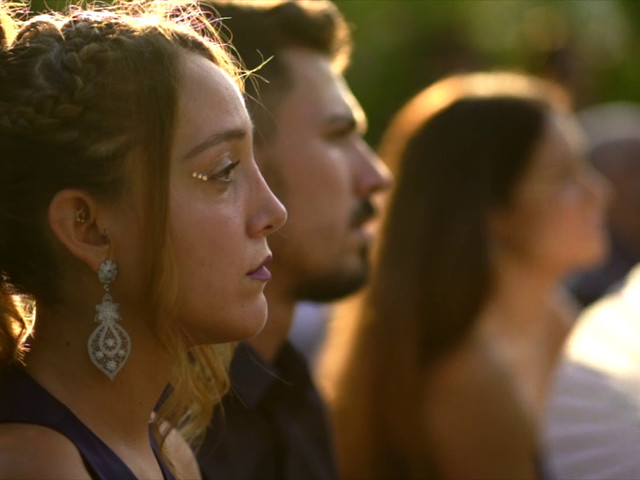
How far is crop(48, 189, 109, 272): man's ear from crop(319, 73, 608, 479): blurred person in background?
206 cm

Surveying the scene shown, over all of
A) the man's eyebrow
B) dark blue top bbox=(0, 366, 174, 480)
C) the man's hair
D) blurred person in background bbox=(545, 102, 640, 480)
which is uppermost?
the man's eyebrow

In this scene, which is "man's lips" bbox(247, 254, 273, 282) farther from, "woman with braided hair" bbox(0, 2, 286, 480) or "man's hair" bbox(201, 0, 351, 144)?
"man's hair" bbox(201, 0, 351, 144)

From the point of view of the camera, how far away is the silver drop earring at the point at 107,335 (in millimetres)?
1986

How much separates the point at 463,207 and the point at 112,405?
225 centimetres

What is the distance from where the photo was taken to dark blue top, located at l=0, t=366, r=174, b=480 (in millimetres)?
1926

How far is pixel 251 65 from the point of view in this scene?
324cm

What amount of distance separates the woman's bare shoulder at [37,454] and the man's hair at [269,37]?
4.81 feet

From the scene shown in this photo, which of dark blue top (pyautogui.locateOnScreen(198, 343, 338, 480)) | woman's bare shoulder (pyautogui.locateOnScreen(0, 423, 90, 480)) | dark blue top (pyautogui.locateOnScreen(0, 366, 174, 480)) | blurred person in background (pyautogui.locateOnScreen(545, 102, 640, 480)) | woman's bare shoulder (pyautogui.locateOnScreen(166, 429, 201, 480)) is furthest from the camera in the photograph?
dark blue top (pyautogui.locateOnScreen(198, 343, 338, 480))

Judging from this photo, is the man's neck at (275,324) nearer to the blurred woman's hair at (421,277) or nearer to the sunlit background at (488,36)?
the blurred woman's hair at (421,277)

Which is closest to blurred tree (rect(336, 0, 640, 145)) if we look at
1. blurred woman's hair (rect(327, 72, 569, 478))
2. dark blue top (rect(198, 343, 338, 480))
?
blurred woman's hair (rect(327, 72, 569, 478))

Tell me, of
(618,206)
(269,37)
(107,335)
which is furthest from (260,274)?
(618,206)

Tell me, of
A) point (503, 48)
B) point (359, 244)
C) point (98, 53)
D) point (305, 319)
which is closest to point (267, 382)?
point (359, 244)

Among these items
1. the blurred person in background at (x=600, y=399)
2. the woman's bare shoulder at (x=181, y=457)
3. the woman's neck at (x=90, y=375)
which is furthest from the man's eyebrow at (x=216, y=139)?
the blurred person in background at (x=600, y=399)

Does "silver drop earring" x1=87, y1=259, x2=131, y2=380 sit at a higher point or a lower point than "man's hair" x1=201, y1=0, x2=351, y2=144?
higher
